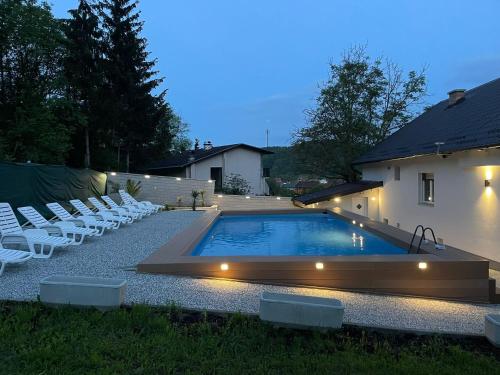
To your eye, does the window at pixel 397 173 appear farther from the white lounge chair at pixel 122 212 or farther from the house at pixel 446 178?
the white lounge chair at pixel 122 212

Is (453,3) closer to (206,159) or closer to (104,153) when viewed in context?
(206,159)

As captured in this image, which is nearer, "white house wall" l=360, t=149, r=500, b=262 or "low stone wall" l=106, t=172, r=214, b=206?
"white house wall" l=360, t=149, r=500, b=262

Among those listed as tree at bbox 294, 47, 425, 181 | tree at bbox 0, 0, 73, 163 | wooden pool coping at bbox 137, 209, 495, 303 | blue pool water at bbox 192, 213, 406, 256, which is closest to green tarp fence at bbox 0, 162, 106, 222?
blue pool water at bbox 192, 213, 406, 256

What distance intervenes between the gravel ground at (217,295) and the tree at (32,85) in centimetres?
1661

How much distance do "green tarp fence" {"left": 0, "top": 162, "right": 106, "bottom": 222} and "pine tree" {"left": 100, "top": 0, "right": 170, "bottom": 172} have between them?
10.8 meters

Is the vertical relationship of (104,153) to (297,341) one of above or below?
above

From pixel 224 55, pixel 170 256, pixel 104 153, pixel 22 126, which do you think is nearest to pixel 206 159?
pixel 104 153

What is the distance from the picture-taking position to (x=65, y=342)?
12.2 feet

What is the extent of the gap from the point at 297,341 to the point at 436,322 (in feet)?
6.79

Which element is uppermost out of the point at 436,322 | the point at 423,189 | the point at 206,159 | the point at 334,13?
the point at 334,13

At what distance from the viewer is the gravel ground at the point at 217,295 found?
483 cm

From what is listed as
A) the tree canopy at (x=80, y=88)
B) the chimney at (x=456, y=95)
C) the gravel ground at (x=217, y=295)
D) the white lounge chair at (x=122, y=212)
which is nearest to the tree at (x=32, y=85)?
the tree canopy at (x=80, y=88)

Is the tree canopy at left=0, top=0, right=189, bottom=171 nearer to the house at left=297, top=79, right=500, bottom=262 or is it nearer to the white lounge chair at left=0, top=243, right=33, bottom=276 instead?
the house at left=297, top=79, right=500, bottom=262

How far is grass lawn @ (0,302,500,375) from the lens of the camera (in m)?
3.39
